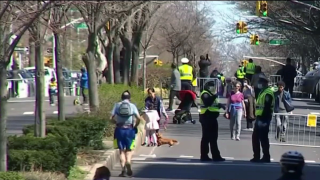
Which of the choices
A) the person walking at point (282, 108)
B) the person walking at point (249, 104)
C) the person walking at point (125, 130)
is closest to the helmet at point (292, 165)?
the person walking at point (125, 130)

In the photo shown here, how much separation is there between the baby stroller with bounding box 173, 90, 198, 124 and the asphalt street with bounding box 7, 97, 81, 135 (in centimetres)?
349

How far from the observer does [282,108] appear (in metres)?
23.1

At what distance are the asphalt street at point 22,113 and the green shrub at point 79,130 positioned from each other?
6.07 m

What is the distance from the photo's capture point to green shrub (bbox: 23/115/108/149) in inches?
631

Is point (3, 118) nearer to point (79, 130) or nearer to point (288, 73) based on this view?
point (79, 130)

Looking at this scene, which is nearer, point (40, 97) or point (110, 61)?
point (40, 97)

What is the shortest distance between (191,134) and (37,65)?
10.2 metres

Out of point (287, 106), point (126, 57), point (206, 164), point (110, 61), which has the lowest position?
point (206, 164)

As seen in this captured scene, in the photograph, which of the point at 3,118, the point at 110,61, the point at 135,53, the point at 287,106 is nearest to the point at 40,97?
the point at 3,118

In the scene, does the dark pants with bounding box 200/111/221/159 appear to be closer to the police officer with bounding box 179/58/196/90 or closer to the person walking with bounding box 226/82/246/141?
the person walking with bounding box 226/82/246/141

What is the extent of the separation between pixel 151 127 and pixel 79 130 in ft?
19.1

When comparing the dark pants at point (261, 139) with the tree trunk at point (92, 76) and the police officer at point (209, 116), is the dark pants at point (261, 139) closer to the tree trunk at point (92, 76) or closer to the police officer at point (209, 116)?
the police officer at point (209, 116)

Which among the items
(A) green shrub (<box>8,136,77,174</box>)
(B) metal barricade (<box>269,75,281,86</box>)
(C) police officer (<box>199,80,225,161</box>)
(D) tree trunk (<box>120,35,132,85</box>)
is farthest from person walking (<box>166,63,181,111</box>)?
(A) green shrub (<box>8,136,77,174</box>)

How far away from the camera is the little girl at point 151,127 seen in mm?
22188
